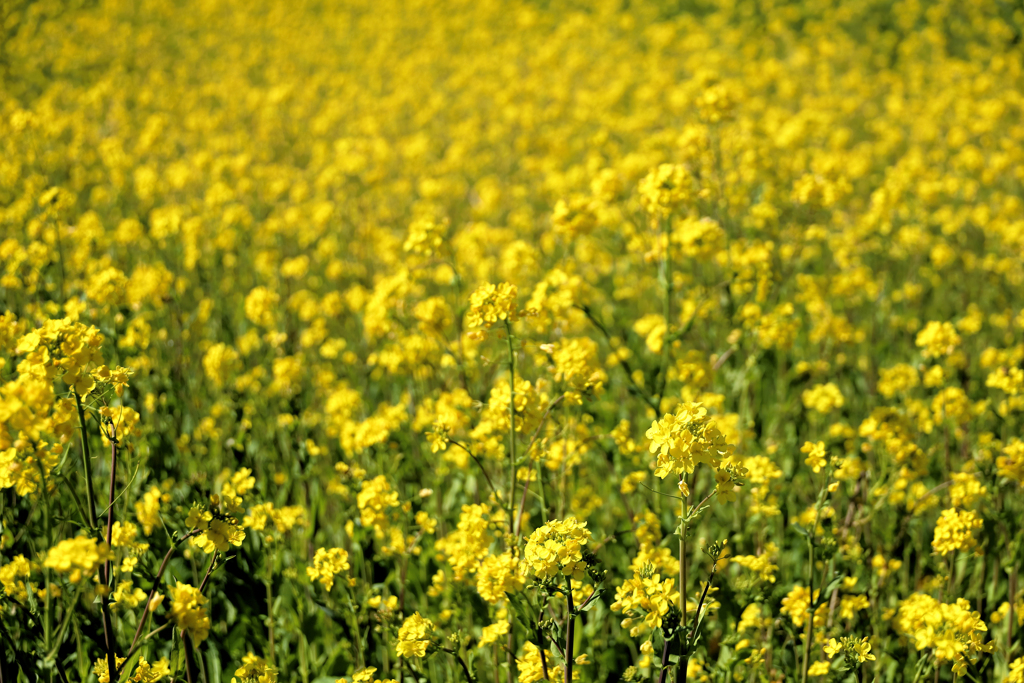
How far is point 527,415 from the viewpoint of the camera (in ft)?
8.66

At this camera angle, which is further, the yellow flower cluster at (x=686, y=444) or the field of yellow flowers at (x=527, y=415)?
the field of yellow flowers at (x=527, y=415)

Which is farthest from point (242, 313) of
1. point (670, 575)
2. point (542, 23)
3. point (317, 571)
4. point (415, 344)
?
point (542, 23)

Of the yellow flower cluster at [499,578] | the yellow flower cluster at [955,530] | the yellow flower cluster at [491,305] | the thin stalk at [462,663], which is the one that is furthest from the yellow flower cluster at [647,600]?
the yellow flower cluster at [955,530]

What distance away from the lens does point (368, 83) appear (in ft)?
44.7

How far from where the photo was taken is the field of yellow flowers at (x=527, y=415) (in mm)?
2299

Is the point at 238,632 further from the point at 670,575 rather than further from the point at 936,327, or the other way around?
the point at 936,327

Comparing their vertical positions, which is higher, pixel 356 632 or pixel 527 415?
pixel 527 415

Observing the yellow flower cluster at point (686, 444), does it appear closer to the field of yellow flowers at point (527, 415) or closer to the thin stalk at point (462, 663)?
the field of yellow flowers at point (527, 415)

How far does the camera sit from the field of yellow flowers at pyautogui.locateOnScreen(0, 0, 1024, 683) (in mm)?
2299

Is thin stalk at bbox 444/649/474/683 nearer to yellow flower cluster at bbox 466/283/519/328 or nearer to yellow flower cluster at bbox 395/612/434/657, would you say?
yellow flower cluster at bbox 395/612/434/657

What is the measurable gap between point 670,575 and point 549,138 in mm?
6558

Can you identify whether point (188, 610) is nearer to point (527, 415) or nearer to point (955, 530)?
point (527, 415)

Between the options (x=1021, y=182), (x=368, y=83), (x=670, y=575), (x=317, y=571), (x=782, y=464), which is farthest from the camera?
(x=368, y=83)

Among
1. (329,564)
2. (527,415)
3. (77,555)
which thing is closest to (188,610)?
(77,555)
